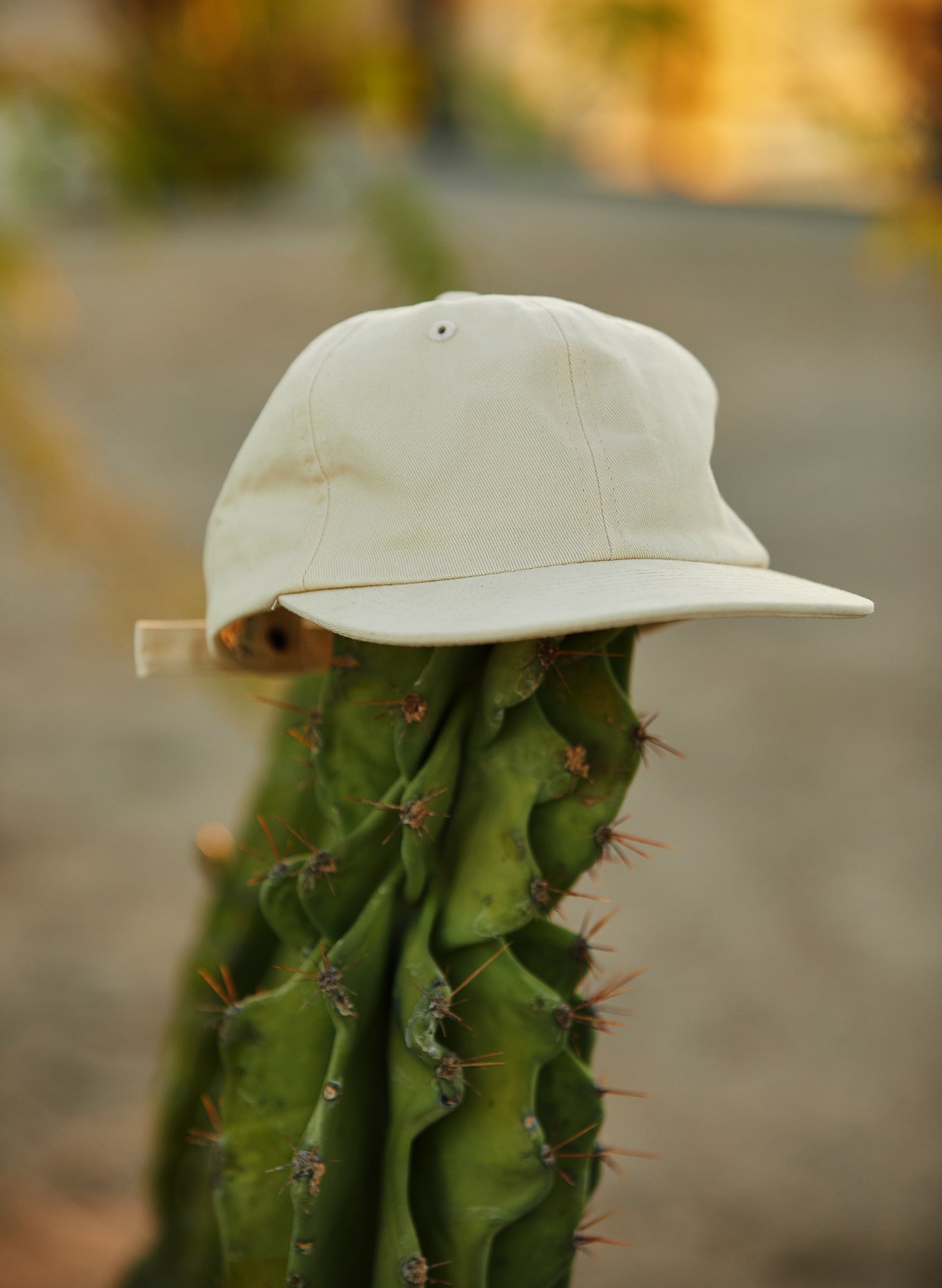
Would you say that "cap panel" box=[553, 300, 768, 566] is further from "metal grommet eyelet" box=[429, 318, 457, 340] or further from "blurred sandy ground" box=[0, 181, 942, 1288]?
"blurred sandy ground" box=[0, 181, 942, 1288]

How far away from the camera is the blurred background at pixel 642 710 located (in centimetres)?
217

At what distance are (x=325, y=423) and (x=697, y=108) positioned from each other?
208 inches

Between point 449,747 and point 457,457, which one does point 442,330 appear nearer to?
point 457,457

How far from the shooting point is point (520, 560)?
Result: 81cm

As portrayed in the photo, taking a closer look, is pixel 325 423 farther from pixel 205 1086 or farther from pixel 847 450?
pixel 847 450

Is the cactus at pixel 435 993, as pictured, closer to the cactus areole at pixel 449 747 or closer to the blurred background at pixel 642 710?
the cactus areole at pixel 449 747

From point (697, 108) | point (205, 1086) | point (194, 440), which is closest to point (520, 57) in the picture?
point (697, 108)

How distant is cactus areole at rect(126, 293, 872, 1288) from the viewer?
82 cm

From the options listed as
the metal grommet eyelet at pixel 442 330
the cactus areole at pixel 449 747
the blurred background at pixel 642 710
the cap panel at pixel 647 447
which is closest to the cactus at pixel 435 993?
the cactus areole at pixel 449 747

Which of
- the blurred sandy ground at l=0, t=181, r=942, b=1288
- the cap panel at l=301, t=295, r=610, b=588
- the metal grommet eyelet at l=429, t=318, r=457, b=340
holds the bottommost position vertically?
the blurred sandy ground at l=0, t=181, r=942, b=1288

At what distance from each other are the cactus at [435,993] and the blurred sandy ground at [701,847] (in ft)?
3.70

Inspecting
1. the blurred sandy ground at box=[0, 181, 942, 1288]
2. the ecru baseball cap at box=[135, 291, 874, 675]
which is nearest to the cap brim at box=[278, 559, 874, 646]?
the ecru baseball cap at box=[135, 291, 874, 675]

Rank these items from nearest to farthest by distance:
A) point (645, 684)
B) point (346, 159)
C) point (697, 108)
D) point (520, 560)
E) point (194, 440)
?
point (520, 560)
point (645, 684)
point (697, 108)
point (194, 440)
point (346, 159)

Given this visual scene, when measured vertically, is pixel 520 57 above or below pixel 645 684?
above
